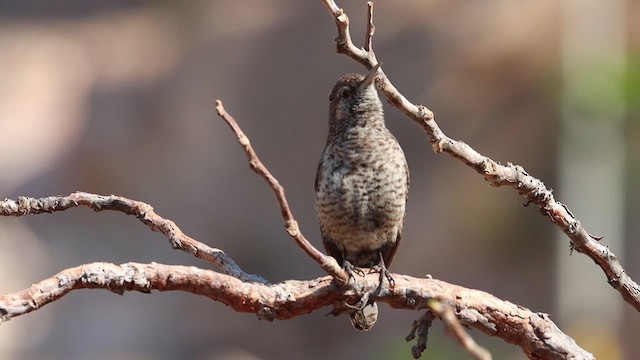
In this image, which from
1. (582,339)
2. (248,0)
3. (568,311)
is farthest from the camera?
(248,0)

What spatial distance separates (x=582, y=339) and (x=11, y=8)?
24.3 ft

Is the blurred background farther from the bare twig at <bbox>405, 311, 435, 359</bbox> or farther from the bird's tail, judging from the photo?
the bare twig at <bbox>405, 311, 435, 359</bbox>

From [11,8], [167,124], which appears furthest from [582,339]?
[11,8]

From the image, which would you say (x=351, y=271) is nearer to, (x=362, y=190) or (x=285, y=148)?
(x=362, y=190)

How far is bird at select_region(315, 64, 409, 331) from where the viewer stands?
383cm

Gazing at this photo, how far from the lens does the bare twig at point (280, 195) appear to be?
180 centimetres

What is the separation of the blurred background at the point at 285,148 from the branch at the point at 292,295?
4.95 meters

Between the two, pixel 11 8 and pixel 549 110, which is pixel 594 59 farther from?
pixel 11 8

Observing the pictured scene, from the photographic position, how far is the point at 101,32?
1017 centimetres

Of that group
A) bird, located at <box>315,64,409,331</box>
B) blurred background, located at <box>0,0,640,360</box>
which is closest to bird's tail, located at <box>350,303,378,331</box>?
bird, located at <box>315,64,409,331</box>

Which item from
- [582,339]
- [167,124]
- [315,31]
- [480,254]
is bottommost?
[582,339]

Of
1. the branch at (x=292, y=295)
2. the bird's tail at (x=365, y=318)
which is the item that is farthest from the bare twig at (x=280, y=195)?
the bird's tail at (x=365, y=318)

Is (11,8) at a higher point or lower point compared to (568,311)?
higher

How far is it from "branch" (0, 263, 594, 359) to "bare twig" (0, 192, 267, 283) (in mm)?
184
